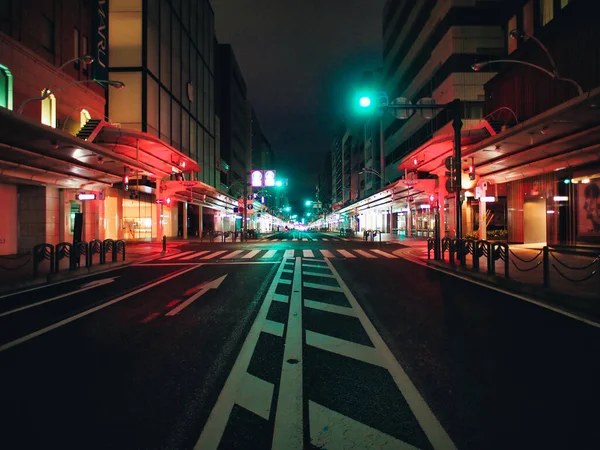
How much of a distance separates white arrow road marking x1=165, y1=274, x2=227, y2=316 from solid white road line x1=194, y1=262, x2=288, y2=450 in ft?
7.47

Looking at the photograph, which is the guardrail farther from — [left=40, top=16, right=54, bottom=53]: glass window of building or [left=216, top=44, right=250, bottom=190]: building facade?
[left=216, top=44, right=250, bottom=190]: building facade

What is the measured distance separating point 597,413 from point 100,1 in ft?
115

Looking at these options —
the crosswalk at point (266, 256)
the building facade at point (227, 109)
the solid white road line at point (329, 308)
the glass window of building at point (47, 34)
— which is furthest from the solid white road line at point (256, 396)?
the building facade at point (227, 109)

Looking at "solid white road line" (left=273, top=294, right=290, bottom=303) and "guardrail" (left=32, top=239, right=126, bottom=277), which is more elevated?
"guardrail" (left=32, top=239, right=126, bottom=277)

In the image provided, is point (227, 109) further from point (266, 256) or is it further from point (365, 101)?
point (365, 101)

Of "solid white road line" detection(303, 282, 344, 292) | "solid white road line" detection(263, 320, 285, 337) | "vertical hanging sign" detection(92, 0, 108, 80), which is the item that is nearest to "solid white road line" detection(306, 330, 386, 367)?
"solid white road line" detection(263, 320, 285, 337)

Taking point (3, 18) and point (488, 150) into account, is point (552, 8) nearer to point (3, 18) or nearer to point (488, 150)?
point (488, 150)

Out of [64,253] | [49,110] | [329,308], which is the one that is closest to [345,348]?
[329,308]

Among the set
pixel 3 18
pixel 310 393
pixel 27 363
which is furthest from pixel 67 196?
pixel 310 393

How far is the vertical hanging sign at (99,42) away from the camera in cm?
2528

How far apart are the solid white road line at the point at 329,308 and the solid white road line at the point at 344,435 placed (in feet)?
13.0

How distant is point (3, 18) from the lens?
722 inches

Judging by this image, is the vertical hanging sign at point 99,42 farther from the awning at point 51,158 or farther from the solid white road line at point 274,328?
the solid white road line at point 274,328

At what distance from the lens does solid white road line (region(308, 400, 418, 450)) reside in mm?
2926
